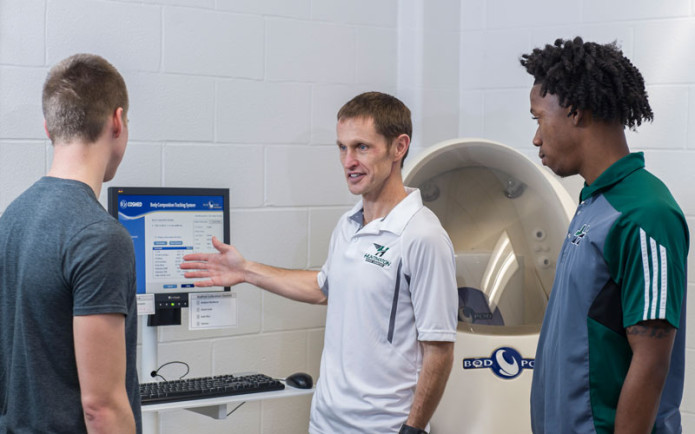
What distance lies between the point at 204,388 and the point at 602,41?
1.86 meters

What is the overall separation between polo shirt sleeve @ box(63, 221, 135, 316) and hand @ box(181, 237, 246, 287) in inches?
39.8

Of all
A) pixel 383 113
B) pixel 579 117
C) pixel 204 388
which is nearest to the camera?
pixel 579 117

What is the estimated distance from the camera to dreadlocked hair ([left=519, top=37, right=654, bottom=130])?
5.03 ft

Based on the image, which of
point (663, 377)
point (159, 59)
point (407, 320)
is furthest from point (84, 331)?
point (159, 59)

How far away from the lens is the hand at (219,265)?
7.82 ft

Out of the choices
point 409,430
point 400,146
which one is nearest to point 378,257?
point 400,146

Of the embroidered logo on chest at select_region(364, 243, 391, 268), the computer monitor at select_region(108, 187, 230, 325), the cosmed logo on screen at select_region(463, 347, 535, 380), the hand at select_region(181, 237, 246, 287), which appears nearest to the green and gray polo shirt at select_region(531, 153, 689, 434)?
the embroidered logo on chest at select_region(364, 243, 391, 268)

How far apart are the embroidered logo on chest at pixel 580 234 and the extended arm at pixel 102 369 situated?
88cm

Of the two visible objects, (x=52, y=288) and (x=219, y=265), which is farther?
(x=219, y=265)

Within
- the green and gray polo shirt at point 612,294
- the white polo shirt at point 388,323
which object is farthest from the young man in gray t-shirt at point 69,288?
the green and gray polo shirt at point 612,294

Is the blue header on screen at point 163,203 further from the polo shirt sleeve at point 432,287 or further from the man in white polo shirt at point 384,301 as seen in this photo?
the polo shirt sleeve at point 432,287

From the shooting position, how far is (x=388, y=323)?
1997mm

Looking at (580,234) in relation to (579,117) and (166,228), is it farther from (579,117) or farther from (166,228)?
(166,228)

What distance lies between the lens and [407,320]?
6.56 feet
